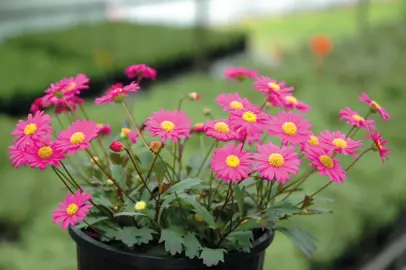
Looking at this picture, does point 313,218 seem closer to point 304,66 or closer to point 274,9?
point 304,66

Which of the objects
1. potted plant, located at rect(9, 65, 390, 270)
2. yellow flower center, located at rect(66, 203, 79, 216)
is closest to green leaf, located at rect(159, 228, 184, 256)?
potted plant, located at rect(9, 65, 390, 270)

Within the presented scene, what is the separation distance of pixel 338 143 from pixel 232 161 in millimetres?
140

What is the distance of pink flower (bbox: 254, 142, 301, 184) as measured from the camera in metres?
0.70

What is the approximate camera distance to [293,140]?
2.42 feet

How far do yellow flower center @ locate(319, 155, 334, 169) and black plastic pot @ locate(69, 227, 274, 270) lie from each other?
0.45 feet

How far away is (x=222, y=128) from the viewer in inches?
28.9

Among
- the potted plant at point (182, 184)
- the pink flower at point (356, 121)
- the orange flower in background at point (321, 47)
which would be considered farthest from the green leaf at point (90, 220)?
the orange flower in background at point (321, 47)

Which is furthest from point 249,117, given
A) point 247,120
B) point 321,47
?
point 321,47

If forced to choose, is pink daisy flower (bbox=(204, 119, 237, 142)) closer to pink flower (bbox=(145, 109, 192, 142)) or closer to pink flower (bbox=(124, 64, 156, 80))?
pink flower (bbox=(145, 109, 192, 142))

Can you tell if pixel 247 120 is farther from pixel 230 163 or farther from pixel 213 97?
pixel 213 97

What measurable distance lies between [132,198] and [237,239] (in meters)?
0.16

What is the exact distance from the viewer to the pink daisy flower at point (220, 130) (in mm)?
722

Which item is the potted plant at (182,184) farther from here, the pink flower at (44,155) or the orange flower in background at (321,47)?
the orange flower in background at (321,47)

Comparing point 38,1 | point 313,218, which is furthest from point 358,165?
point 38,1
